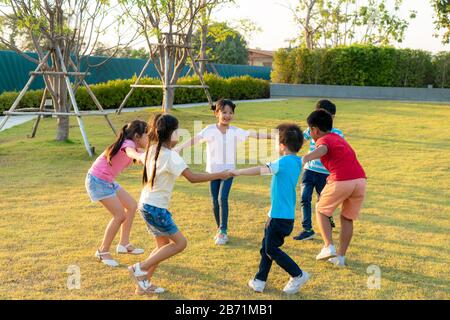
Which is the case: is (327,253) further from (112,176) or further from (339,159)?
(112,176)

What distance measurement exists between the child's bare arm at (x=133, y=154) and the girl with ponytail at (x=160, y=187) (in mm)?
249

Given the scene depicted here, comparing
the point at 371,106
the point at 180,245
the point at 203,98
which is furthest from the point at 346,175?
the point at 203,98

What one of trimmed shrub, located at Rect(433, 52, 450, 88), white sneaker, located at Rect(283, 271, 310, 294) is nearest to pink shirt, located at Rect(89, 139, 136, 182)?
white sneaker, located at Rect(283, 271, 310, 294)

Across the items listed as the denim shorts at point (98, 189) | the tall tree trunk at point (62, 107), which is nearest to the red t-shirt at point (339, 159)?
the denim shorts at point (98, 189)

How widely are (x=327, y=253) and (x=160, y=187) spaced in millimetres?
1714

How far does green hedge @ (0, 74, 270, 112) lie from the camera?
18.2 metres

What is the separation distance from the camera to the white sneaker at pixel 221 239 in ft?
17.1

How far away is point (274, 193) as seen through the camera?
4074 mm

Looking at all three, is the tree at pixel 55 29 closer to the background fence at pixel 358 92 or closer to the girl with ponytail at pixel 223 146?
the girl with ponytail at pixel 223 146

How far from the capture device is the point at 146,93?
20.9 metres

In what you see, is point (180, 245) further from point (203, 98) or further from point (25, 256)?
point (203, 98)

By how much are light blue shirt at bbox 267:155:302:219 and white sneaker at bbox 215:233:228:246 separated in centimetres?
127

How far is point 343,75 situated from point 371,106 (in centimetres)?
815

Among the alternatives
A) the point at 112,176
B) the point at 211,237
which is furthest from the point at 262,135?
the point at 112,176
